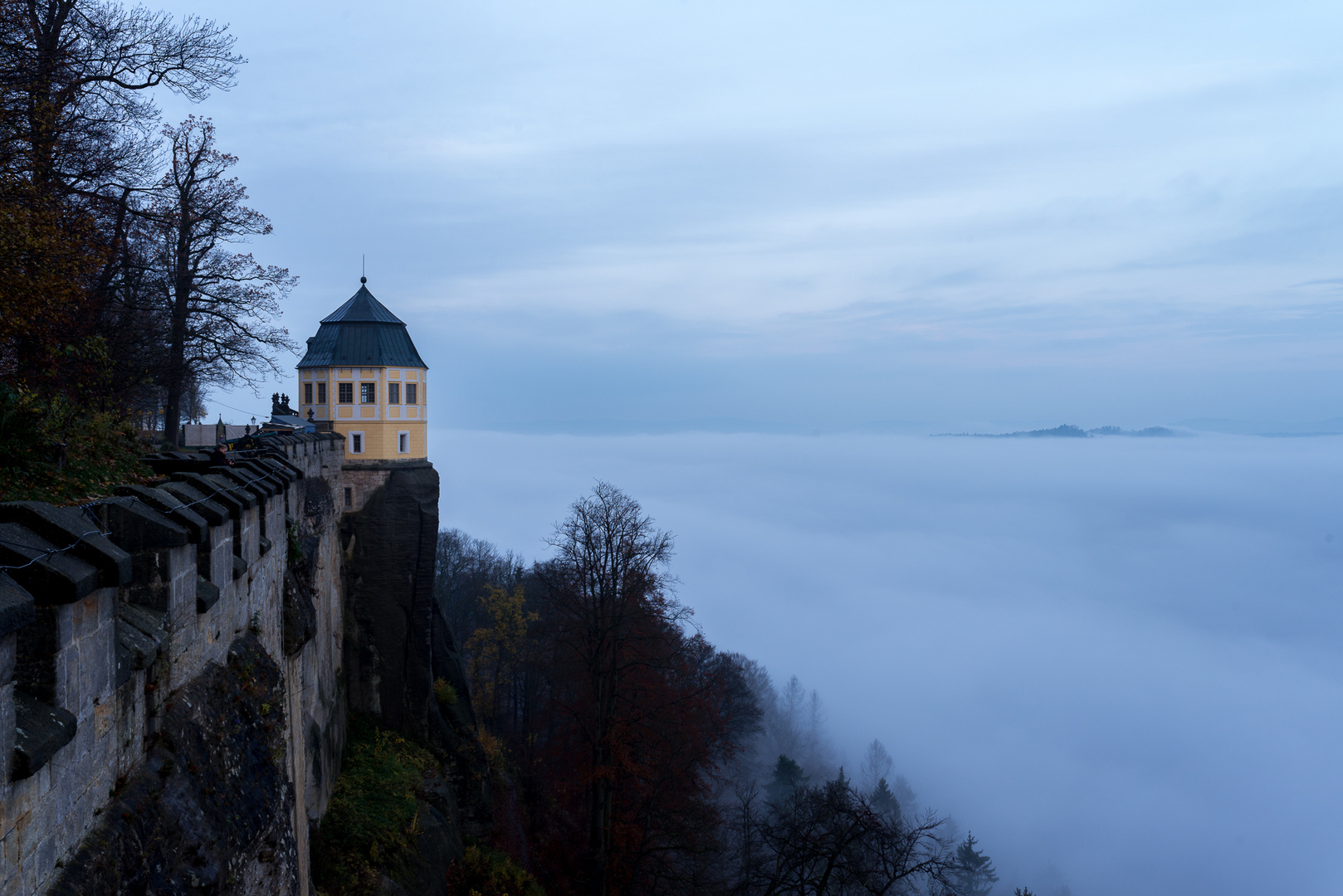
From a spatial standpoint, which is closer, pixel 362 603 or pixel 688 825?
pixel 688 825

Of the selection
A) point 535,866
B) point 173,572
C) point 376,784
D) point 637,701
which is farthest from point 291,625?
point 535,866

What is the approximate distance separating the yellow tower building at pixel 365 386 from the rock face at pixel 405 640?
1410 millimetres

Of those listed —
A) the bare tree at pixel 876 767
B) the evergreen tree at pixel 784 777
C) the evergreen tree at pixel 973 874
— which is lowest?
the bare tree at pixel 876 767

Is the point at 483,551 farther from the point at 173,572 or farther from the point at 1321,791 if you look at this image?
the point at 1321,791

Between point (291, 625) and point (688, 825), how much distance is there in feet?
44.3

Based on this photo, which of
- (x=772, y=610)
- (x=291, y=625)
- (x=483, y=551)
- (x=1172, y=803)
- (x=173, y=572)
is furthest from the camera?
(x=772, y=610)

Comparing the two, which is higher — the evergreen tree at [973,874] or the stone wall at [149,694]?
the stone wall at [149,694]

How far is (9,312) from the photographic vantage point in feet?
30.3

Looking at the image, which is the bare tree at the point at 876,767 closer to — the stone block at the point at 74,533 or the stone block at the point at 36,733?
the stone block at the point at 74,533

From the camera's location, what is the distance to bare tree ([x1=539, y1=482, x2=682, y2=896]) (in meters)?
21.1

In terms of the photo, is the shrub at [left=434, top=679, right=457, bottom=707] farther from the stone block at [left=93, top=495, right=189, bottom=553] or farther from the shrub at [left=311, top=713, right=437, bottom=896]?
the stone block at [left=93, top=495, right=189, bottom=553]

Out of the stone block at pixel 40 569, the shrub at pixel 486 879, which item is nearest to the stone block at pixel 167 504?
the stone block at pixel 40 569

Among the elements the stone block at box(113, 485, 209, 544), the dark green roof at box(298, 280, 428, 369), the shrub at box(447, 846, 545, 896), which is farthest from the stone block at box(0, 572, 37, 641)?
the dark green roof at box(298, 280, 428, 369)

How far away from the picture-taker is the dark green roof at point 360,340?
26781 mm
